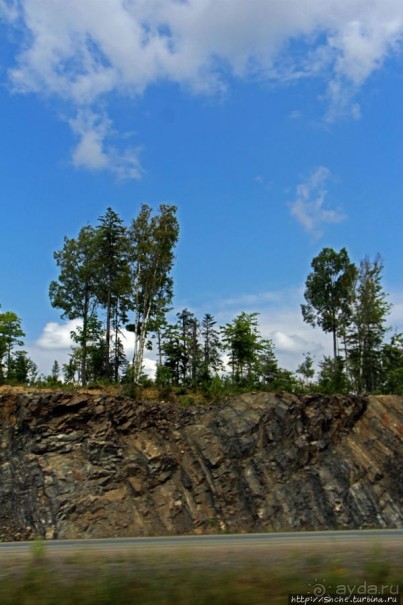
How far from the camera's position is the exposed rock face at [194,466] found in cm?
2591

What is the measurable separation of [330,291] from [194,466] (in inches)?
1431

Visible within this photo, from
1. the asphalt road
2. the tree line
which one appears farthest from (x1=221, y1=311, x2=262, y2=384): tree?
the asphalt road

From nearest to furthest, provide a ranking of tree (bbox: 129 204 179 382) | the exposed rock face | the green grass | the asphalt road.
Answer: the green grass < the asphalt road < the exposed rock face < tree (bbox: 129 204 179 382)

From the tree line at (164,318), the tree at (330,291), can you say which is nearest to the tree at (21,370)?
the tree line at (164,318)

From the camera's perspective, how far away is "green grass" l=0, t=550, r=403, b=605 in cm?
560

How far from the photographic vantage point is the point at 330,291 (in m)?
60.8

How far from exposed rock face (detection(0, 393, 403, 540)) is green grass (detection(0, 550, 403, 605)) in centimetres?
1919

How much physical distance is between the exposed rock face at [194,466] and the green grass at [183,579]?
19.2 meters

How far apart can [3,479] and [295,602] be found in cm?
2411

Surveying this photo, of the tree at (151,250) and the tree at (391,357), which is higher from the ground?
the tree at (151,250)

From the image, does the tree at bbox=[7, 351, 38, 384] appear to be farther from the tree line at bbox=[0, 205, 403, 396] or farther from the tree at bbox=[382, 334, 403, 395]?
the tree at bbox=[382, 334, 403, 395]

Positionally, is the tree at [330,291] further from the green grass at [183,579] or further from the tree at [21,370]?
the green grass at [183,579]

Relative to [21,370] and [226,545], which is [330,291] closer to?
[21,370]

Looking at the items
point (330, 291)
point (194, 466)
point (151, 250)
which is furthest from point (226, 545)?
point (330, 291)
